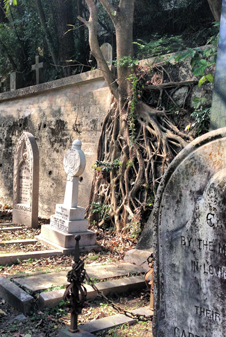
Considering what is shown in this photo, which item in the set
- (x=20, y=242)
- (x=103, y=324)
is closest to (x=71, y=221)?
(x=20, y=242)

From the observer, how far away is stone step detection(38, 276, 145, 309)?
12.4 ft

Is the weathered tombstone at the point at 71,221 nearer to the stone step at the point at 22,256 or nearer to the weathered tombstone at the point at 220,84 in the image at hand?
the stone step at the point at 22,256

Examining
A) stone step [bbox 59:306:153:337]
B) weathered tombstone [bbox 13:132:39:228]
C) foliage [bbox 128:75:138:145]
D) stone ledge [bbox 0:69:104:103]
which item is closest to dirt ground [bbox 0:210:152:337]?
stone step [bbox 59:306:153:337]

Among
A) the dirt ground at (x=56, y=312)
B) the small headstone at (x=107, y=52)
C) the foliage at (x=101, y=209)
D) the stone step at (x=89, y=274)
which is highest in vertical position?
the small headstone at (x=107, y=52)

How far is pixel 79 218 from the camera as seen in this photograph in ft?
20.7

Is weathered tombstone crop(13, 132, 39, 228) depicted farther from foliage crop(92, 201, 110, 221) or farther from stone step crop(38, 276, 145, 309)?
stone step crop(38, 276, 145, 309)

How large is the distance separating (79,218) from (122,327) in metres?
3.05

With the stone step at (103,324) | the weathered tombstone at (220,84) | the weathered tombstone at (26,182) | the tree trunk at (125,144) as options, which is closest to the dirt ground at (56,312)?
the stone step at (103,324)

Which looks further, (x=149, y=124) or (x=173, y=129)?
(x=149, y=124)

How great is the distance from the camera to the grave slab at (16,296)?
376 cm

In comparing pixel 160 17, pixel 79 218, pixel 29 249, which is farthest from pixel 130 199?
pixel 160 17

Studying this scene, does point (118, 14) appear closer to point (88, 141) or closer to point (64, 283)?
point (88, 141)

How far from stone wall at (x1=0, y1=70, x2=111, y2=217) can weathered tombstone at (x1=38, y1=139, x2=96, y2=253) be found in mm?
1376

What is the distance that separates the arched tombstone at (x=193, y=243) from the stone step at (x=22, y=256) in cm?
340
